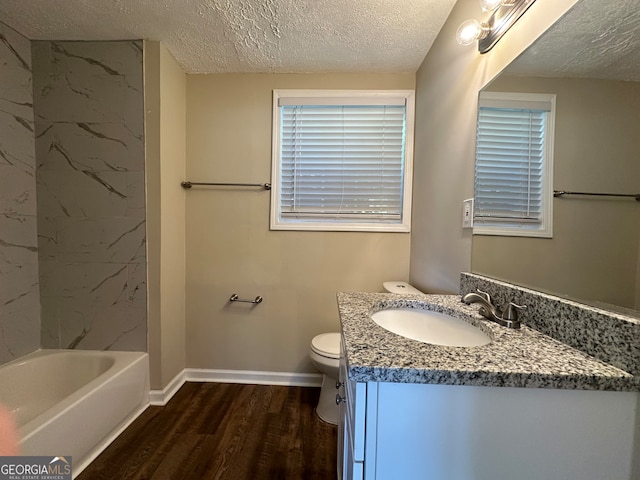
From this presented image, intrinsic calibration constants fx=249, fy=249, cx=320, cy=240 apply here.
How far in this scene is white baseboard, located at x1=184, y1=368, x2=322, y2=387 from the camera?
6.00ft

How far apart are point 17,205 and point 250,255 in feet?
4.54

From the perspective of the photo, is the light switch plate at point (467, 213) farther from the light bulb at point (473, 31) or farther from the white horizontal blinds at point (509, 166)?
the light bulb at point (473, 31)

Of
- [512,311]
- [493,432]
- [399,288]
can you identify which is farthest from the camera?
[399,288]

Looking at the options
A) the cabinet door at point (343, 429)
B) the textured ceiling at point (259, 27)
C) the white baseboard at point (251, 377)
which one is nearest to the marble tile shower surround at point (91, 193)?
the textured ceiling at point (259, 27)

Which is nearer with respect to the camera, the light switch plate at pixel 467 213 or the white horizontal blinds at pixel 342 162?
the light switch plate at pixel 467 213

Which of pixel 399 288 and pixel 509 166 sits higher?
pixel 509 166

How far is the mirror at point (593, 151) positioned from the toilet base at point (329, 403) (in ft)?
3.81

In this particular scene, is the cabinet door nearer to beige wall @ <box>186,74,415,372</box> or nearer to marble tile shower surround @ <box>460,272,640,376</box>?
marble tile shower surround @ <box>460,272,640,376</box>

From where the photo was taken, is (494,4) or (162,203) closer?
(494,4)

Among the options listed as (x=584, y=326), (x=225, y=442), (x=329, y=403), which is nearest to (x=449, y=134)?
(x=584, y=326)

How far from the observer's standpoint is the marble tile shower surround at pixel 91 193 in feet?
5.11

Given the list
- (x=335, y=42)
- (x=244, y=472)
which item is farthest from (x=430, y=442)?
(x=335, y=42)

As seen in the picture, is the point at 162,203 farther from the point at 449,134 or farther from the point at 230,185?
the point at 449,134

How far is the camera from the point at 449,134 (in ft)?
4.19
